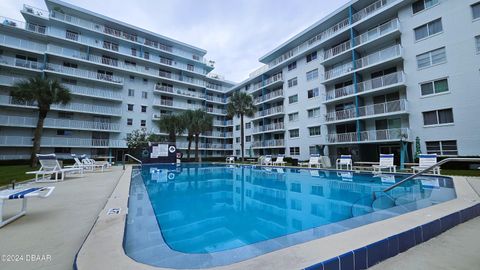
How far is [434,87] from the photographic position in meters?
17.5

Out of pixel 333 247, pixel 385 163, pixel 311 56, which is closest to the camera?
pixel 333 247

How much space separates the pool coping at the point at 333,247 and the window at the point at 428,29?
20.7 m

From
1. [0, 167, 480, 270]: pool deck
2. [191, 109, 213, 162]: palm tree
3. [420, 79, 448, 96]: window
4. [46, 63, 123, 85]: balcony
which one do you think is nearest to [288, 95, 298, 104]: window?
[191, 109, 213, 162]: palm tree

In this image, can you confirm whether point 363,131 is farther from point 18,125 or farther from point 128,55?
point 18,125

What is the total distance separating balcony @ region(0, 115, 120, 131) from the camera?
24.7 meters

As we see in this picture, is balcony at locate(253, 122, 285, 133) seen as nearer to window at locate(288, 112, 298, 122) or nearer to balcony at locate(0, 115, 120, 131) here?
window at locate(288, 112, 298, 122)

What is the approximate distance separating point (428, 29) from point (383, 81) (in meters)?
4.95

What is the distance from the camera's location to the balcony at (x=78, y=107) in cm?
A: 2491

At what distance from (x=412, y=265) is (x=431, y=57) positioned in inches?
861

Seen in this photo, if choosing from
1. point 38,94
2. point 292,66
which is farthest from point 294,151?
point 38,94

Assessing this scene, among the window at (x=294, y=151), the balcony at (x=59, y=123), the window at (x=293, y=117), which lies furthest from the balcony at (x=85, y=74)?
the window at (x=294, y=151)

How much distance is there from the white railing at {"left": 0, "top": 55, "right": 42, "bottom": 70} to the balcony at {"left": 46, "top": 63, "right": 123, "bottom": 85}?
3.80 feet

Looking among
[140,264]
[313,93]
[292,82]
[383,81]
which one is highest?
[292,82]

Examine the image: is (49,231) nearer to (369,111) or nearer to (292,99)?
(369,111)
